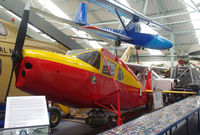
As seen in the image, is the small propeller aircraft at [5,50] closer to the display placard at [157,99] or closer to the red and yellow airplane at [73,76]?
the red and yellow airplane at [73,76]

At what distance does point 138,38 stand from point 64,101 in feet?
16.5

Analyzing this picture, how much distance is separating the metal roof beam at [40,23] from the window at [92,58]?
260cm

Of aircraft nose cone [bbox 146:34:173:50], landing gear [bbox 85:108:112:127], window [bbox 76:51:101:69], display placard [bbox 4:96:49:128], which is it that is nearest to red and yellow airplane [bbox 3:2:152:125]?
window [bbox 76:51:101:69]

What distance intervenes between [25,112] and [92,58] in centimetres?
230

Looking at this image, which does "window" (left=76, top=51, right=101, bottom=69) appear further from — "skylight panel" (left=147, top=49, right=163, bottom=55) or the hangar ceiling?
"skylight panel" (left=147, top=49, right=163, bottom=55)

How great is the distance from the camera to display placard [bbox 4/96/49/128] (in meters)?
1.47

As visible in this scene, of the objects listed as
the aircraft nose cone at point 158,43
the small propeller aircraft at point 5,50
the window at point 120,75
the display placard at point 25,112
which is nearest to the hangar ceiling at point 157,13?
the aircraft nose cone at point 158,43

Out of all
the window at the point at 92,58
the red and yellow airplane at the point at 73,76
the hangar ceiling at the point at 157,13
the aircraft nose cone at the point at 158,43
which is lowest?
the red and yellow airplane at the point at 73,76

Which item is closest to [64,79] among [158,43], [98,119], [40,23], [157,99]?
[98,119]

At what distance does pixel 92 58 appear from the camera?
3.73 metres

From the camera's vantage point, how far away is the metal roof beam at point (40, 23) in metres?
4.72

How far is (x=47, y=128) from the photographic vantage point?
5.07 ft

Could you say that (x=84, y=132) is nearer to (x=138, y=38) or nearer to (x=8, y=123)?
(x=8, y=123)

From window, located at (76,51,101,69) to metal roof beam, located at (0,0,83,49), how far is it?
2.60m
